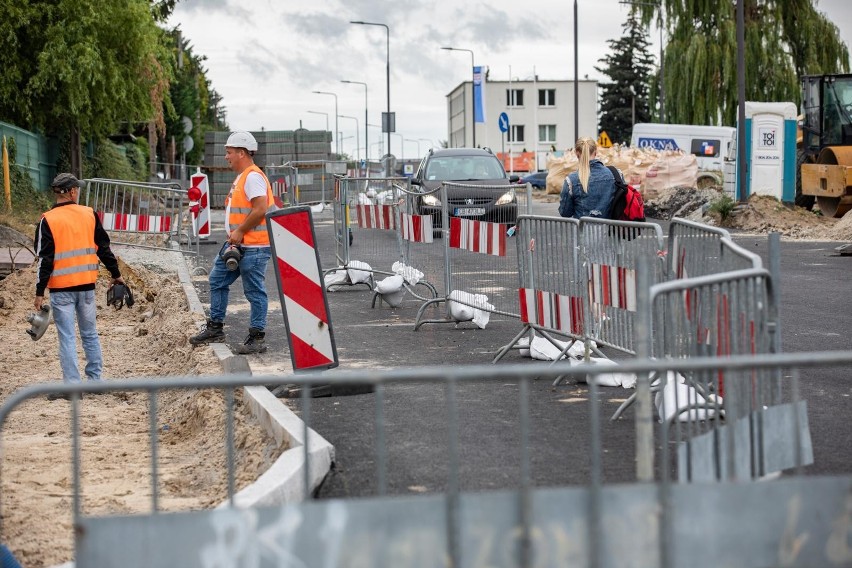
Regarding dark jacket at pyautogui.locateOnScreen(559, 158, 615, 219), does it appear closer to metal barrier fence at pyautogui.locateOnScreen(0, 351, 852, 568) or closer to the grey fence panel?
the grey fence panel

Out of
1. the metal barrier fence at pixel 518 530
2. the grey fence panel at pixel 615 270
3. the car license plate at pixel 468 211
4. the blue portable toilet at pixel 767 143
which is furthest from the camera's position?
the blue portable toilet at pixel 767 143

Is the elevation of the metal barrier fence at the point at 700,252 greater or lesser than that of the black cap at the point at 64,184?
lesser

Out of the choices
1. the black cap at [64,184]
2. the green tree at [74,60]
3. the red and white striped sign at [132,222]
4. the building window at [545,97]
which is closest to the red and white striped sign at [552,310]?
the black cap at [64,184]

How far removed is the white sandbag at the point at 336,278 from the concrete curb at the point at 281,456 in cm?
787

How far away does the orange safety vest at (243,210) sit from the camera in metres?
10.5

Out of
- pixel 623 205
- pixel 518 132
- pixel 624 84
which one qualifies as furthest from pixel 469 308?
pixel 518 132

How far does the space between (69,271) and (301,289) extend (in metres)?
1.92

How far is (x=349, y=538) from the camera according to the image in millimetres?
3244

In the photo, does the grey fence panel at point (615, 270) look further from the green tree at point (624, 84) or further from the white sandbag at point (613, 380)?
the green tree at point (624, 84)

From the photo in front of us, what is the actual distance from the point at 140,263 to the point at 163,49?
42.7 ft

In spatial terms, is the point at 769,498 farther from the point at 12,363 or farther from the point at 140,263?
the point at 140,263

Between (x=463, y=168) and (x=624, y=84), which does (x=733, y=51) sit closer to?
(x=463, y=168)

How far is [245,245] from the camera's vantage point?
1055 cm

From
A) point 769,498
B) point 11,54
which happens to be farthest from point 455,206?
point 11,54
